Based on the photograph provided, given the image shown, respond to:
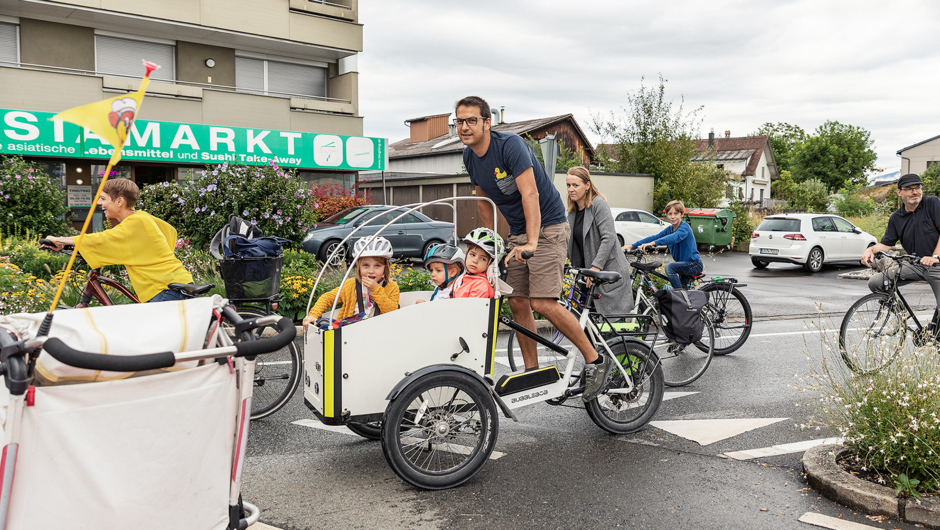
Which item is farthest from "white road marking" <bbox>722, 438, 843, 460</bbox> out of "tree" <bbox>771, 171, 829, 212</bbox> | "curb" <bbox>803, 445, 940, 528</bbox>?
"tree" <bbox>771, 171, 829, 212</bbox>

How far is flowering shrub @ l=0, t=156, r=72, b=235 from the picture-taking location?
12.7 metres

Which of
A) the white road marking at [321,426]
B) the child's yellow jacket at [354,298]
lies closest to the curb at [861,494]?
the child's yellow jacket at [354,298]

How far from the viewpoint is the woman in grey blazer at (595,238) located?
237 inches

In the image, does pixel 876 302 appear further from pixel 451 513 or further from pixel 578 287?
pixel 451 513

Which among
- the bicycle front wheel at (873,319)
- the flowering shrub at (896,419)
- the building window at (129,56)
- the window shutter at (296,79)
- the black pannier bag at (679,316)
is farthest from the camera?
the window shutter at (296,79)

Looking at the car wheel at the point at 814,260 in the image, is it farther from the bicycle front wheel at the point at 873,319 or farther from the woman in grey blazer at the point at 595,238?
the woman in grey blazer at the point at 595,238

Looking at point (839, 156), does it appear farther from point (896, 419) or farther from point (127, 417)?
point (127, 417)

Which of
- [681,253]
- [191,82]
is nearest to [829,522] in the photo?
[681,253]

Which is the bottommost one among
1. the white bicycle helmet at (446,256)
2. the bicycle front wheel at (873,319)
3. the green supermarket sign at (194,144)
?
the bicycle front wheel at (873,319)

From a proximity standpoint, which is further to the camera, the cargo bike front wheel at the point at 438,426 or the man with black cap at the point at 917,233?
the man with black cap at the point at 917,233

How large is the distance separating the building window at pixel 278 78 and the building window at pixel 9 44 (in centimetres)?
577

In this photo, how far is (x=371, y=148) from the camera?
23.5m

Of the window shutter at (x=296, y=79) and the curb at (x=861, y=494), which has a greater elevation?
the window shutter at (x=296, y=79)

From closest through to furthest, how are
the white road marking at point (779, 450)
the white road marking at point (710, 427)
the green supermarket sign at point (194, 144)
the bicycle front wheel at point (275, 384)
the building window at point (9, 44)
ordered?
the white road marking at point (779, 450), the white road marking at point (710, 427), the bicycle front wheel at point (275, 384), the green supermarket sign at point (194, 144), the building window at point (9, 44)
